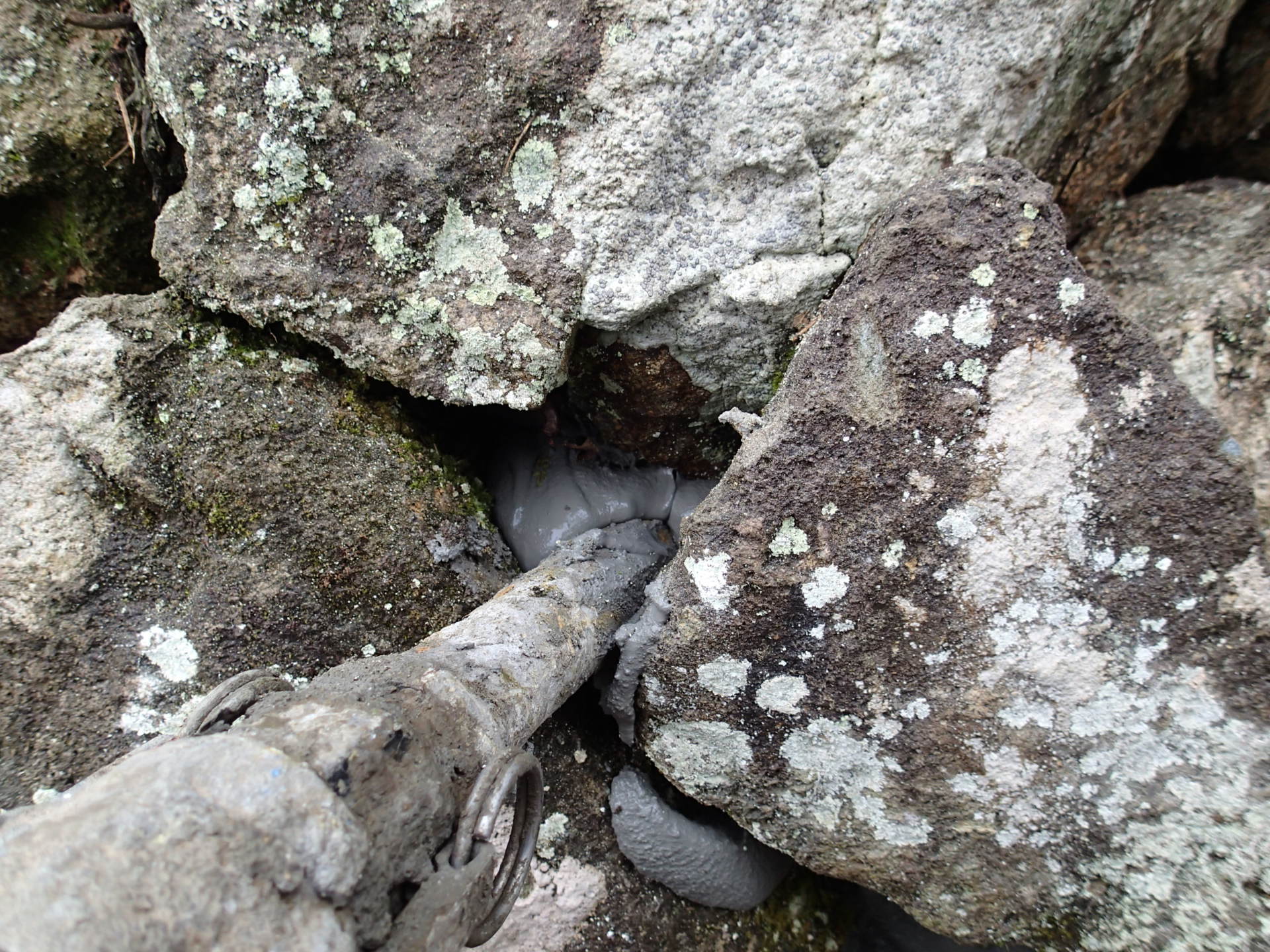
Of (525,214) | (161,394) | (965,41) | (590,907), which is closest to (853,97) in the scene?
(965,41)

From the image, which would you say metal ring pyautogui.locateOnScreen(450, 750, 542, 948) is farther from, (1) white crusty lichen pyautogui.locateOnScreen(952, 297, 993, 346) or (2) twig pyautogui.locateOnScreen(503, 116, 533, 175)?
(2) twig pyautogui.locateOnScreen(503, 116, 533, 175)

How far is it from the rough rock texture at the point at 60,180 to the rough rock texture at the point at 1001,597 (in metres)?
1.49

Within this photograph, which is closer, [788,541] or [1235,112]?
[788,541]

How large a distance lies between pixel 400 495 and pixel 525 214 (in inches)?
26.5

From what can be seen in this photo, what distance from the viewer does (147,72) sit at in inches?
60.1

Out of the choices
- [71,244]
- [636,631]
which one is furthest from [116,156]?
[636,631]

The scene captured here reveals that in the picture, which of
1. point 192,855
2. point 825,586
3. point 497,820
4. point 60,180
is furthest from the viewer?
point 60,180

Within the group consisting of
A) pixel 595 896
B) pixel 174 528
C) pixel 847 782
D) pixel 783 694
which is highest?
pixel 174 528

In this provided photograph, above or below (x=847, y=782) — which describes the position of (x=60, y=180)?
above

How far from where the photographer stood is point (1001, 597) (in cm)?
132

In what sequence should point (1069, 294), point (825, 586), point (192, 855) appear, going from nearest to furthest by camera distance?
point (192, 855), point (1069, 294), point (825, 586)

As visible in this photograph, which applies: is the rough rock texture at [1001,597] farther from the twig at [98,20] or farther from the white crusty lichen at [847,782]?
the twig at [98,20]

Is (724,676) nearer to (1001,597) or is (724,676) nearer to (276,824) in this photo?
(1001,597)

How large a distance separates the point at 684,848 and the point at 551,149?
5.01 ft
